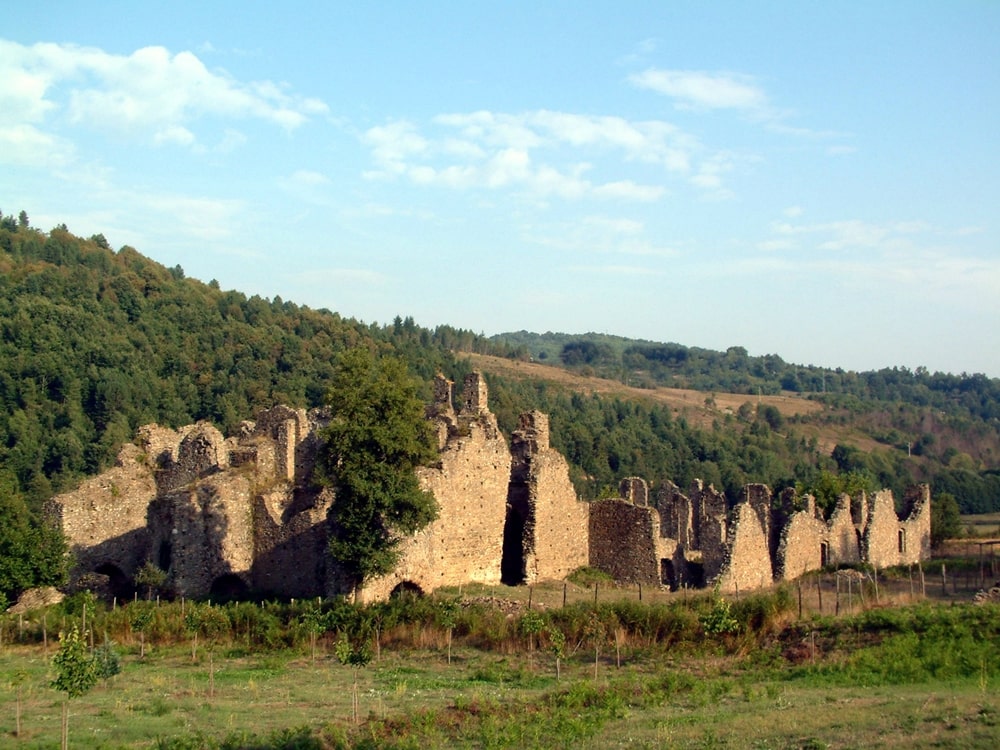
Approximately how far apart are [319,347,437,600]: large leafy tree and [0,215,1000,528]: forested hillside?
1287 centimetres

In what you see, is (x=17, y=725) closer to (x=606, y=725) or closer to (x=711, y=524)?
(x=606, y=725)

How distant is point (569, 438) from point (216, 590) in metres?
70.4

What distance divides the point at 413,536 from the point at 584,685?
991 cm

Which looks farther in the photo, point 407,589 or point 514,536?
point 514,536

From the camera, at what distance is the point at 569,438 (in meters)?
101

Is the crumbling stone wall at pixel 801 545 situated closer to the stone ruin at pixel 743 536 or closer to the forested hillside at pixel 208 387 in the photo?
the stone ruin at pixel 743 536

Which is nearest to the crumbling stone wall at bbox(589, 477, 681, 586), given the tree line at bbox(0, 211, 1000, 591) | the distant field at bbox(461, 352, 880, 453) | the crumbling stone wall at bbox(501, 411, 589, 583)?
the crumbling stone wall at bbox(501, 411, 589, 583)

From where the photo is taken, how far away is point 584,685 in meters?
21.4

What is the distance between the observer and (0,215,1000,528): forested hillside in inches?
3007

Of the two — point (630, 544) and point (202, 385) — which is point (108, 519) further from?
point (202, 385)

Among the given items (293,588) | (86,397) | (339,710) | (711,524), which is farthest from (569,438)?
(339,710)

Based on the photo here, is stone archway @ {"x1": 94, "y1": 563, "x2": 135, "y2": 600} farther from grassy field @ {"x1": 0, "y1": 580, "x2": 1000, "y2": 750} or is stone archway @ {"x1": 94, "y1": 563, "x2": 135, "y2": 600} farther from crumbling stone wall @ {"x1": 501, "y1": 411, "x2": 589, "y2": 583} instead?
crumbling stone wall @ {"x1": 501, "y1": 411, "x2": 589, "y2": 583}

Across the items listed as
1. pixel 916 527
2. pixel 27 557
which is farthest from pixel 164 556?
pixel 916 527

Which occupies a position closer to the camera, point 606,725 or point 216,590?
point 606,725
